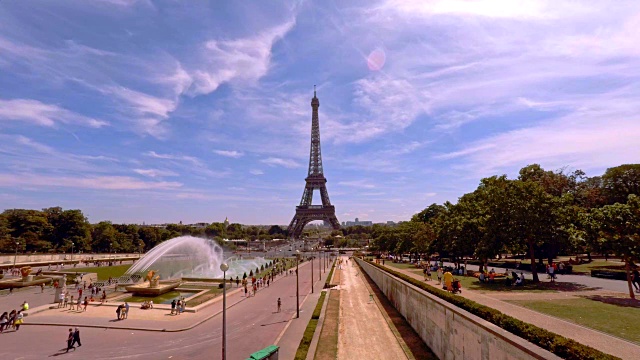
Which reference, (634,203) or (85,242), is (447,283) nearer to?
(634,203)

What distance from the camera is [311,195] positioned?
141 m

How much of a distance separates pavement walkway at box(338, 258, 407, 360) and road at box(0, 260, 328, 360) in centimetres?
459

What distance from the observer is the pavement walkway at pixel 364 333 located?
62.7 ft

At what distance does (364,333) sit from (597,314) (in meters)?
12.8

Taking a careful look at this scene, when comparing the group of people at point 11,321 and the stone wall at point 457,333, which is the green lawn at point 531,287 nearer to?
the stone wall at point 457,333

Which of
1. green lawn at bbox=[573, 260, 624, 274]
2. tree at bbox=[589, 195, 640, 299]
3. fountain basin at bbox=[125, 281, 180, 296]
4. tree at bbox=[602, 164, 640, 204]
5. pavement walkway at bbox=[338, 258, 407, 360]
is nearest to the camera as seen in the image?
pavement walkway at bbox=[338, 258, 407, 360]

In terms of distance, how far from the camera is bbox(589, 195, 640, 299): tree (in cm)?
2114

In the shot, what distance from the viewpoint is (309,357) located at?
1730 cm

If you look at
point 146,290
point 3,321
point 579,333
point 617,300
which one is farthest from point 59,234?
point 617,300

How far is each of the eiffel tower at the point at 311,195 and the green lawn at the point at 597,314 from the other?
379 feet

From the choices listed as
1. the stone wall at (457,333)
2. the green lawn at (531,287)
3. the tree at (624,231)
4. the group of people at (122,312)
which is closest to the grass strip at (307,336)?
the stone wall at (457,333)

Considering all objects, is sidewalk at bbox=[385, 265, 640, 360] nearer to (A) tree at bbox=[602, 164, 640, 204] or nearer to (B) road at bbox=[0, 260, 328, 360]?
(B) road at bbox=[0, 260, 328, 360]

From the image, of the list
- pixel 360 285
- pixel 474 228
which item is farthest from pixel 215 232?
pixel 474 228

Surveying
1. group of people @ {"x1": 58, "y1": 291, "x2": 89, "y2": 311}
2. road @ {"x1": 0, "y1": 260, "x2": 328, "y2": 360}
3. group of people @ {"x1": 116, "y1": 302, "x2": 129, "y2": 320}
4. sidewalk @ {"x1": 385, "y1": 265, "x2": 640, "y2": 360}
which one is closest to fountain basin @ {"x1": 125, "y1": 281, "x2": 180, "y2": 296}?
group of people @ {"x1": 58, "y1": 291, "x2": 89, "y2": 311}
